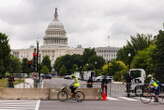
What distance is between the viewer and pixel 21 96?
90.4 feet

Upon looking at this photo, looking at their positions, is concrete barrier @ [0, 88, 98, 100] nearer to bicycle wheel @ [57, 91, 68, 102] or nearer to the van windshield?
bicycle wheel @ [57, 91, 68, 102]

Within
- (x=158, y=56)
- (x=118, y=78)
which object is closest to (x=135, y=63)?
(x=118, y=78)

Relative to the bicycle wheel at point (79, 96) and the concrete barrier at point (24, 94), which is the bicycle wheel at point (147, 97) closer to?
the bicycle wheel at point (79, 96)

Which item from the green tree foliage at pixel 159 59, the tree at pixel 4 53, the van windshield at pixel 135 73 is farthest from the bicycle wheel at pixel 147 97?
the tree at pixel 4 53

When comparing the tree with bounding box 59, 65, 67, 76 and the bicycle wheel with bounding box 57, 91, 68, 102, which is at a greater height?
the tree with bounding box 59, 65, 67, 76

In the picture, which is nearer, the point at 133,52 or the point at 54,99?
the point at 54,99

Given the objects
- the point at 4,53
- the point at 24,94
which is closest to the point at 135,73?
the point at 24,94

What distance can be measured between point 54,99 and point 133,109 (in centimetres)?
821

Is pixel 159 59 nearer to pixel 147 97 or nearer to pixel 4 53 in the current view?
pixel 147 97

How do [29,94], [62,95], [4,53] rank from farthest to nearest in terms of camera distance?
[4,53] → [29,94] → [62,95]

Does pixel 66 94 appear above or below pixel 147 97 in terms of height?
above

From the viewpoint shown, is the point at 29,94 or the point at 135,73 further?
the point at 135,73

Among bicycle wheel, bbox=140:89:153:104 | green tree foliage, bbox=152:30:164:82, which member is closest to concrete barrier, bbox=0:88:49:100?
bicycle wheel, bbox=140:89:153:104

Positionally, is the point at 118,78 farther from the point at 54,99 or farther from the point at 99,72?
the point at 54,99
